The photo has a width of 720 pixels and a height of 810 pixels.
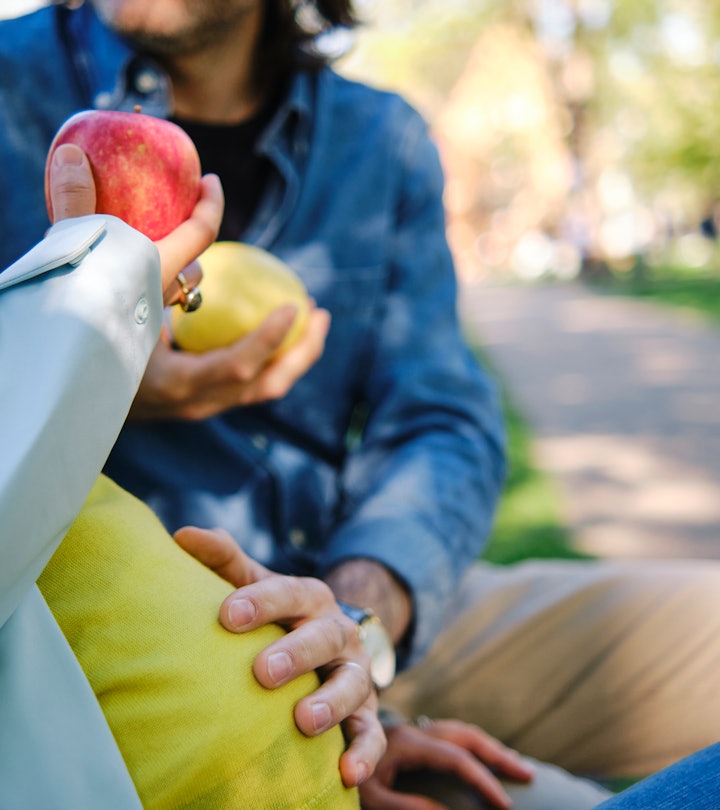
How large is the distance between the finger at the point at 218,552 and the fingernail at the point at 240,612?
0.15 metres

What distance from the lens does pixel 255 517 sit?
1897 millimetres

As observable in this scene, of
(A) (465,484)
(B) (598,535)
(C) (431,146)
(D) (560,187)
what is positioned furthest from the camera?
(D) (560,187)

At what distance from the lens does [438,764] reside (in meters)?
1.50

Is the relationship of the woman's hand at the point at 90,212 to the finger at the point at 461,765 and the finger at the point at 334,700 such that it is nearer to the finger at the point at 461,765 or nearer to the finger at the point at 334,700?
Result: the finger at the point at 334,700

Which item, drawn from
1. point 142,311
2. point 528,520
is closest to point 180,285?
point 142,311

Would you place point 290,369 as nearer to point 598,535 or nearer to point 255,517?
point 255,517

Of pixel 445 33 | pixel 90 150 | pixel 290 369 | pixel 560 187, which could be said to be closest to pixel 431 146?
pixel 290 369

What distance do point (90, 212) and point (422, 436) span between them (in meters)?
0.99

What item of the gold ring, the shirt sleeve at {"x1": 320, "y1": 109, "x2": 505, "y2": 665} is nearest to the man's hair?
the shirt sleeve at {"x1": 320, "y1": 109, "x2": 505, "y2": 665}

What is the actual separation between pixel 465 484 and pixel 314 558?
35 cm

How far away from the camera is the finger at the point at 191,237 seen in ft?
3.67

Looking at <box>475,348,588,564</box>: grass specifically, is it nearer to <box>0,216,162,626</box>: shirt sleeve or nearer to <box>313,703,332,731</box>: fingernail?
<box>313,703,332,731</box>: fingernail

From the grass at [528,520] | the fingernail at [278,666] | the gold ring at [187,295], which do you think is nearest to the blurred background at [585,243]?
the grass at [528,520]

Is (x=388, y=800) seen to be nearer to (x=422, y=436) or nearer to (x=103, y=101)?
(x=422, y=436)
